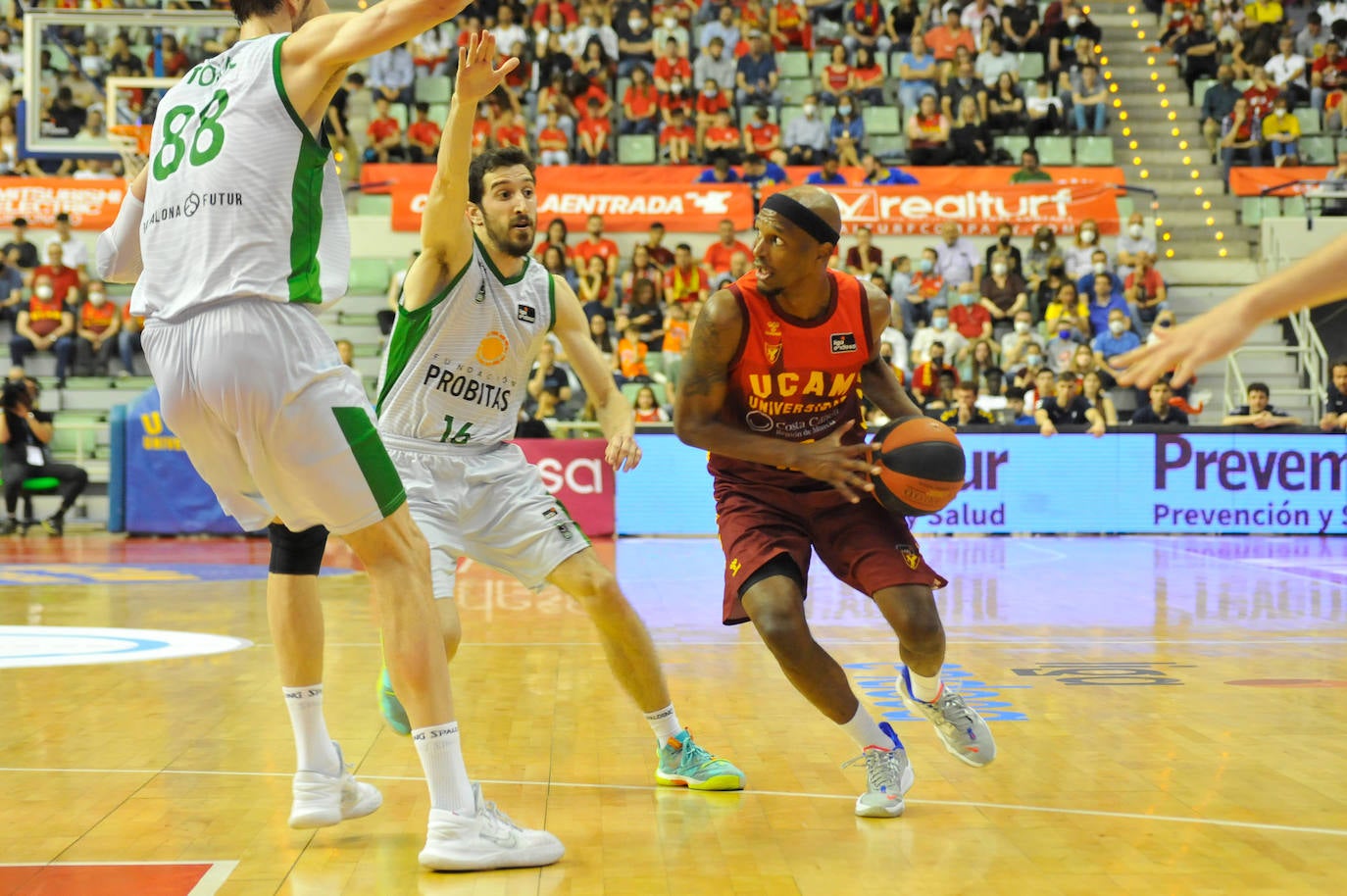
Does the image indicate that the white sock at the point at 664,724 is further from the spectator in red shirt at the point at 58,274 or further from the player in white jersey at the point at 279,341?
the spectator in red shirt at the point at 58,274

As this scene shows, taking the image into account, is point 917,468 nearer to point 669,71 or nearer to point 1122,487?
point 1122,487

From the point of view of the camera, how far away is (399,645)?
363cm

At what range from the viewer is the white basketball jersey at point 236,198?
3572mm

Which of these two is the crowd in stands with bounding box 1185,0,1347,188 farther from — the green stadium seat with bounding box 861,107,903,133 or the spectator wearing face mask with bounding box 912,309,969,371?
the spectator wearing face mask with bounding box 912,309,969,371

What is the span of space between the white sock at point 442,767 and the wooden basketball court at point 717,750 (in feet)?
0.59

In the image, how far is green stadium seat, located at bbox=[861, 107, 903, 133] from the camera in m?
20.4

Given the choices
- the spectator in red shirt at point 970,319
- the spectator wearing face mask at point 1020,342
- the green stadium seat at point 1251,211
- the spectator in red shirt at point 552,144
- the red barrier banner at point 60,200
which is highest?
the spectator in red shirt at point 552,144

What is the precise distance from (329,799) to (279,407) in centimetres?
114

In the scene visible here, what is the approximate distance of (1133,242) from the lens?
60.3 feet

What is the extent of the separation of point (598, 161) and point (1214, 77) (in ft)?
30.9

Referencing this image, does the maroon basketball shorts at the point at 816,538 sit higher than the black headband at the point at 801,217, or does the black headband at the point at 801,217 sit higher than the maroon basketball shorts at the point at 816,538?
the black headband at the point at 801,217

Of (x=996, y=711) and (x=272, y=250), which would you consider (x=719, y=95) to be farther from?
(x=272, y=250)

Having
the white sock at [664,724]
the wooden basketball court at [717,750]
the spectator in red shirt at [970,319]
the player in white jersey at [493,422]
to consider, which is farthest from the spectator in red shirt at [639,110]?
the white sock at [664,724]

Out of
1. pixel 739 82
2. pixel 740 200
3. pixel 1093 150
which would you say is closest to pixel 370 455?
pixel 740 200
